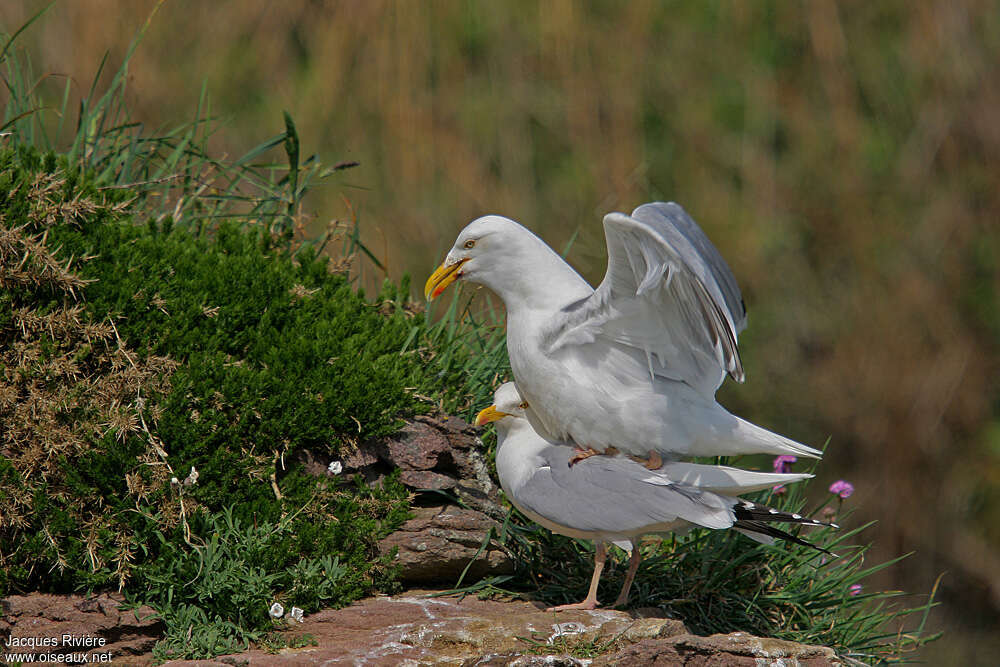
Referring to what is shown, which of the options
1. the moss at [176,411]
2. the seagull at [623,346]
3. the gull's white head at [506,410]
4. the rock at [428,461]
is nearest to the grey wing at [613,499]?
the seagull at [623,346]

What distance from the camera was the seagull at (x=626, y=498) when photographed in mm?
3604

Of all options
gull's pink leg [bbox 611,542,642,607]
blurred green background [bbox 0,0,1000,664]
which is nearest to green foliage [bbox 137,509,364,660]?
gull's pink leg [bbox 611,542,642,607]

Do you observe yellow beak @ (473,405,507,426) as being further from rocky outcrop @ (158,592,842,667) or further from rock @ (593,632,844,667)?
rock @ (593,632,844,667)

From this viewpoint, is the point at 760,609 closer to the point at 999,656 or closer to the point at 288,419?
the point at 288,419

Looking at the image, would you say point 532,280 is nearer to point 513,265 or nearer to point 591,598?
point 513,265

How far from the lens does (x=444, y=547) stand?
13.0ft

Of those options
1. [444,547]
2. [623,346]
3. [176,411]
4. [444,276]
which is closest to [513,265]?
[444,276]

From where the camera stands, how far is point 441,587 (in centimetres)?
407

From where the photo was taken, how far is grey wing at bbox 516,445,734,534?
11.8 ft

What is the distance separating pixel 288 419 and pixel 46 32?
5.47 meters

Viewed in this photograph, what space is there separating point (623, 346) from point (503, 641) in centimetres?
114

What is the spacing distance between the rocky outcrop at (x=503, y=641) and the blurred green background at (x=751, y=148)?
452cm

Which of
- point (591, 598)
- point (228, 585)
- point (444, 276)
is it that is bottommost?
point (591, 598)

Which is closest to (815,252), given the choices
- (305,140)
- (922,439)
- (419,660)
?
(922,439)
